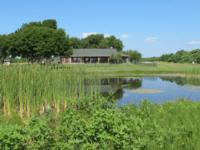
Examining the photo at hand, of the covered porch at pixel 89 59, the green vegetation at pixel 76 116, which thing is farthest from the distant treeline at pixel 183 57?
the green vegetation at pixel 76 116

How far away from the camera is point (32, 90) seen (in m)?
12.7

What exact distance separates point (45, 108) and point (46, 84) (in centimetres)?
82

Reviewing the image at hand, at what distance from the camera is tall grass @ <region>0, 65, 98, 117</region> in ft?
41.0

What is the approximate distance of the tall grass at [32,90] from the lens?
12508 millimetres

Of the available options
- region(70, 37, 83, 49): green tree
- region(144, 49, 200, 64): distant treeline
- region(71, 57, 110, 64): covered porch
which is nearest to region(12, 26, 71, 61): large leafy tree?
region(71, 57, 110, 64): covered porch

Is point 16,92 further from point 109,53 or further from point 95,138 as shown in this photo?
point 109,53

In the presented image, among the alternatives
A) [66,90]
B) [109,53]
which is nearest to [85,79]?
[66,90]

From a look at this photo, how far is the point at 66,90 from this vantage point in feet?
46.8

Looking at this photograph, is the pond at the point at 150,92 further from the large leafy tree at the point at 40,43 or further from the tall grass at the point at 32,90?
the large leafy tree at the point at 40,43

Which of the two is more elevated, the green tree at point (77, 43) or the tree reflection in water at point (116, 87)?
the green tree at point (77, 43)

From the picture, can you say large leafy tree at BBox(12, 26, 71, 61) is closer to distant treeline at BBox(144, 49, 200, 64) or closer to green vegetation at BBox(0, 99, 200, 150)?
distant treeline at BBox(144, 49, 200, 64)

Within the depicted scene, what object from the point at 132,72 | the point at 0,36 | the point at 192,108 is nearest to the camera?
the point at 192,108

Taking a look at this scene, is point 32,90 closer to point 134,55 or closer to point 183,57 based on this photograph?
point 134,55

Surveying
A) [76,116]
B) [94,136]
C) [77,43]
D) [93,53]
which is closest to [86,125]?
[94,136]
